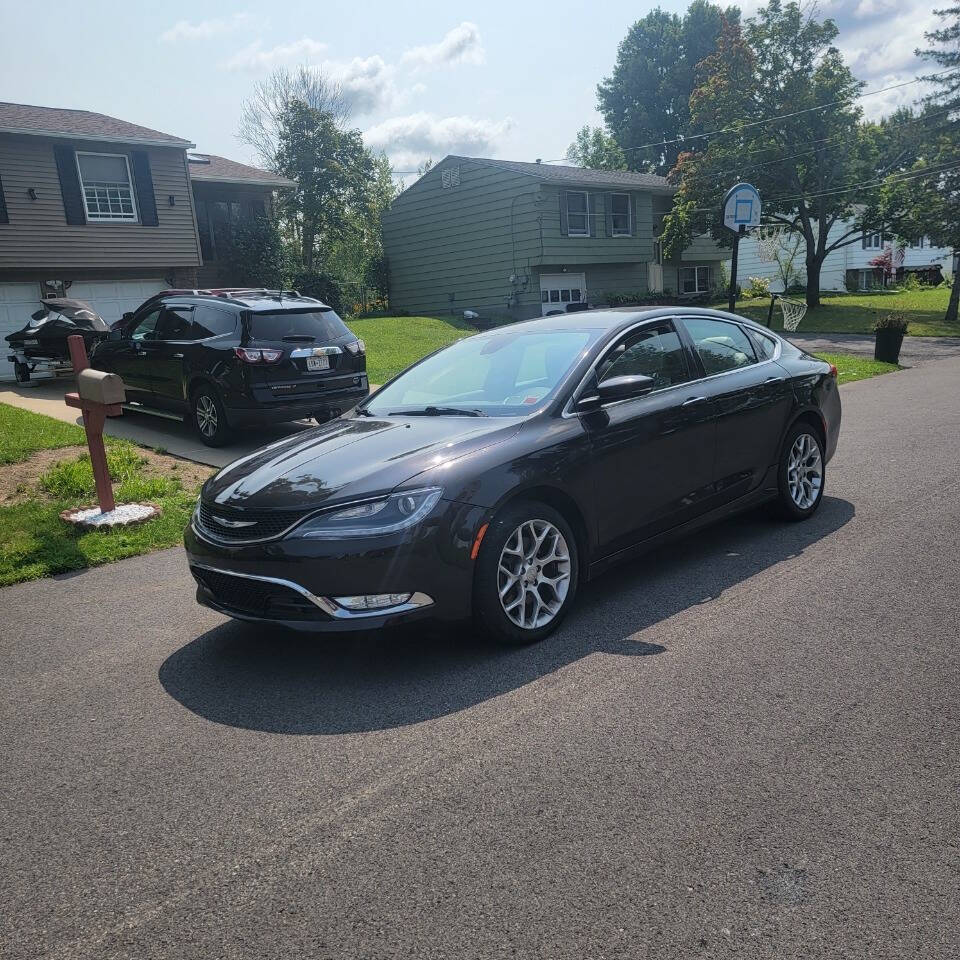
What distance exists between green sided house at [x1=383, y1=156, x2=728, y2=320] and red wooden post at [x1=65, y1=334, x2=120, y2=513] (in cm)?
2161

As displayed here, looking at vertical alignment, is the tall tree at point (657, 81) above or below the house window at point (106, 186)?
above

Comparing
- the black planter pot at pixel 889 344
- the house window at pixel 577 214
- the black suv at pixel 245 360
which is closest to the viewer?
the black suv at pixel 245 360

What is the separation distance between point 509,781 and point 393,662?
1232 mm

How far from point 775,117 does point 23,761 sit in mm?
32078

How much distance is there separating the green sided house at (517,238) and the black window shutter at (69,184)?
13372mm

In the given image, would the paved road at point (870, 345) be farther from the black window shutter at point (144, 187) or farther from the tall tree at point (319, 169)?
the tall tree at point (319, 169)

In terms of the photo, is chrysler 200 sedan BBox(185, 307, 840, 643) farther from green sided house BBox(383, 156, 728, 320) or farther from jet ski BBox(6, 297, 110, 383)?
green sided house BBox(383, 156, 728, 320)

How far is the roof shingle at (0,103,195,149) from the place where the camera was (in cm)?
1884

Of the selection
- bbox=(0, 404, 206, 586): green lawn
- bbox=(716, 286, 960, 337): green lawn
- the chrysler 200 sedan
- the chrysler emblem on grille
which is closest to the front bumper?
the chrysler 200 sedan

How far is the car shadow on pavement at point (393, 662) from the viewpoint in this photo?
3736mm

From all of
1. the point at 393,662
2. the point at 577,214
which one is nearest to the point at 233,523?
the point at 393,662

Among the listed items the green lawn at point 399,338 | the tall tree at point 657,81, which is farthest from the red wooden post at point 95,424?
the tall tree at point 657,81

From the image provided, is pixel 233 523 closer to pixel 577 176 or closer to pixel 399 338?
pixel 399 338

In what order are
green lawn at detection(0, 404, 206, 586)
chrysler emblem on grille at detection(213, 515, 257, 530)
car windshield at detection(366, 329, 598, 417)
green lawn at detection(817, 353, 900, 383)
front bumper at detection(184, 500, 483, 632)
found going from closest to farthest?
1. front bumper at detection(184, 500, 483, 632)
2. chrysler emblem on grille at detection(213, 515, 257, 530)
3. car windshield at detection(366, 329, 598, 417)
4. green lawn at detection(0, 404, 206, 586)
5. green lawn at detection(817, 353, 900, 383)
